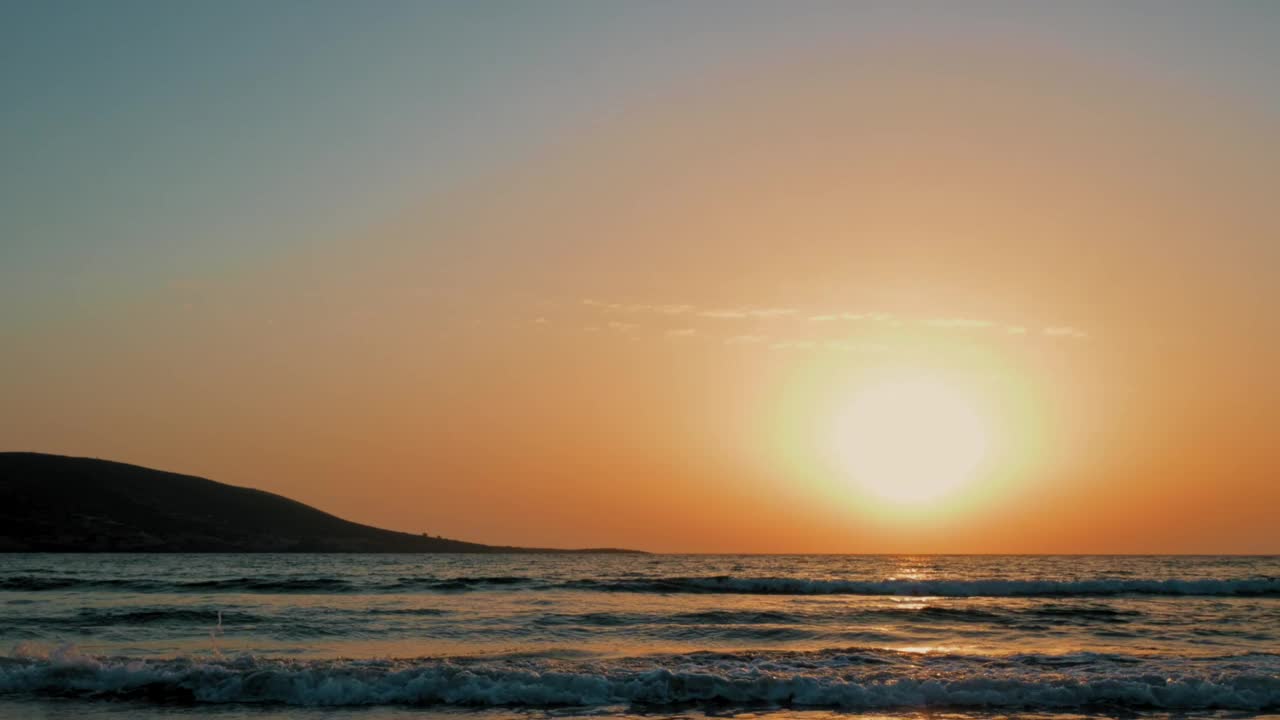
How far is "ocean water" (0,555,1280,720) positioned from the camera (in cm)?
1931

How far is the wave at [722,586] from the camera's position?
49625 millimetres

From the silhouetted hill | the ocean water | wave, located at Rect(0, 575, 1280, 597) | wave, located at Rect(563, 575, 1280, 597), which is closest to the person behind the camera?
the ocean water

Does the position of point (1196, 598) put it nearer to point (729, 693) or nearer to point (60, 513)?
point (729, 693)

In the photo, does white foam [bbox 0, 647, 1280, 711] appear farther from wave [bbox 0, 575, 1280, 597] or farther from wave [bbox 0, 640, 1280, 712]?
wave [bbox 0, 575, 1280, 597]

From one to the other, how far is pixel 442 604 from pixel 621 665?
19949mm

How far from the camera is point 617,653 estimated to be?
25.8 meters

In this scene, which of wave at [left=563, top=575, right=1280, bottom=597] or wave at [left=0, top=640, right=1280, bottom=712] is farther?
wave at [left=563, top=575, right=1280, bottom=597]

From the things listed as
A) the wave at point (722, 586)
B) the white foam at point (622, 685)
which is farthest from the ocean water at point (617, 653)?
the wave at point (722, 586)

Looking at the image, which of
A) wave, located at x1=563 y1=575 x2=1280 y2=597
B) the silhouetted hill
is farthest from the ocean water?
the silhouetted hill

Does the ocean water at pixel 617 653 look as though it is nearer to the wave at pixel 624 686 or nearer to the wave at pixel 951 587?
the wave at pixel 624 686

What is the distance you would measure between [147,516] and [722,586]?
356ft

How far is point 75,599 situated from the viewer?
4153 cm

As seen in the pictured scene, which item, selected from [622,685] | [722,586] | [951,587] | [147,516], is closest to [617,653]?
[622,685]

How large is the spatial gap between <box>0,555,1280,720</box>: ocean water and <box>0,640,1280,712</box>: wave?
0.05 meters
